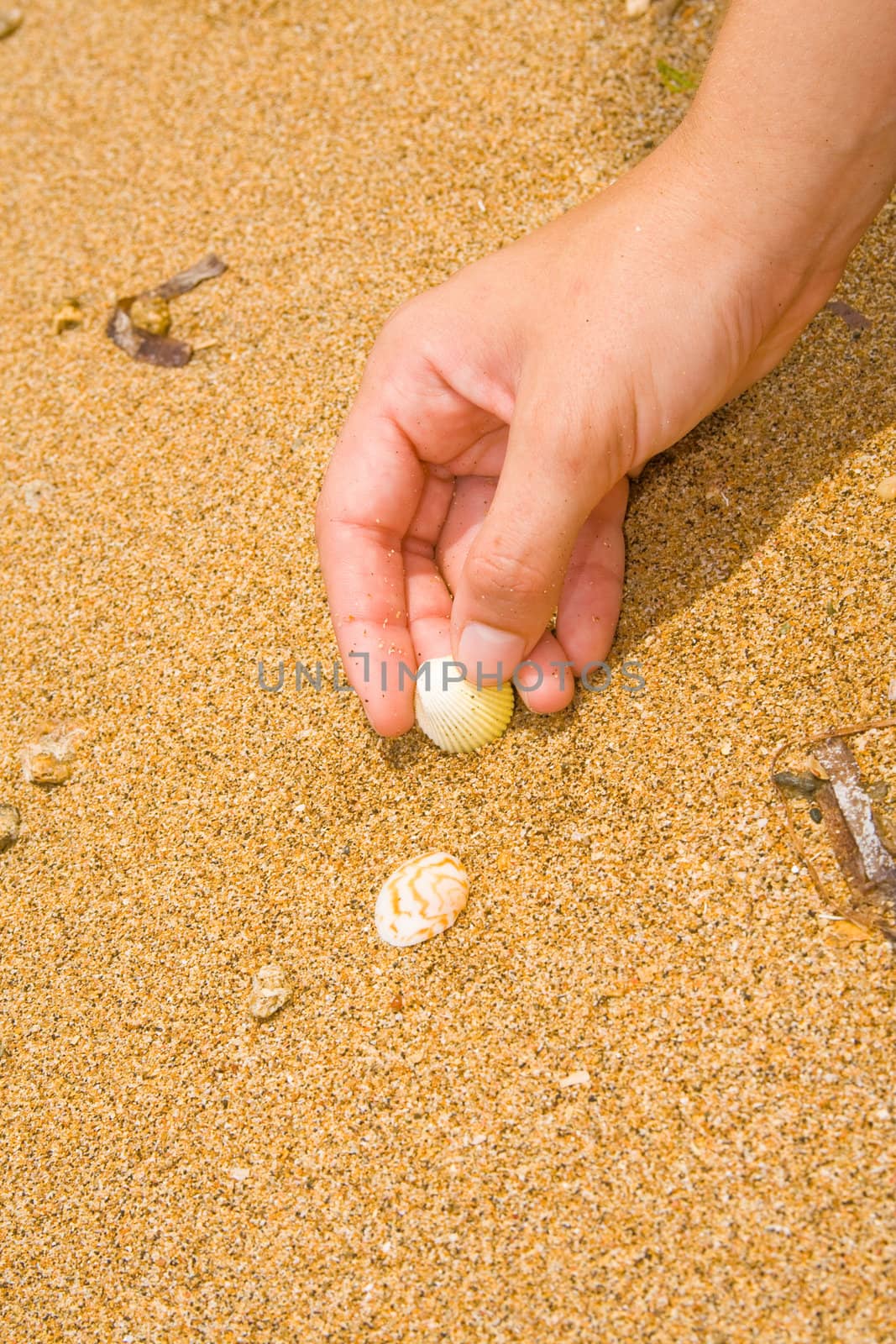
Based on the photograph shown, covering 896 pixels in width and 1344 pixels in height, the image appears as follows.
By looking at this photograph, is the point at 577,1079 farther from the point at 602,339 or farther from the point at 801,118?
the point at 801,118

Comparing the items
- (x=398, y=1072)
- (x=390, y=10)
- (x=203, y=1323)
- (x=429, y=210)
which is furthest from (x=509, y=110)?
(x=203, y=1323)

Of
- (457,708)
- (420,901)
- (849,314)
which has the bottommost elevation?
(420,901)

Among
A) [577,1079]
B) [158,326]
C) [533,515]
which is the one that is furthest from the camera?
[158,326]

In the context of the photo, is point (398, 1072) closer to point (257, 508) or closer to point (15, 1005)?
point (15, 1005)

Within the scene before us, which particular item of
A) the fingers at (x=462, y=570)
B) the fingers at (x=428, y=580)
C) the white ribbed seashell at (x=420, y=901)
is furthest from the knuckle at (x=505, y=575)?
the white ribbed seashell at (x=420, y=901)

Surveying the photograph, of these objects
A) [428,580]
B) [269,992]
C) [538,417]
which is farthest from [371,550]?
[269,992]

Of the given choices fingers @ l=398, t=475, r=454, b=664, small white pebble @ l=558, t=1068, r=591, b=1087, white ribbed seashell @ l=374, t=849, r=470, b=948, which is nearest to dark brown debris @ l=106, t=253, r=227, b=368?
fingers @ l=398, t=475, r=454, b=664

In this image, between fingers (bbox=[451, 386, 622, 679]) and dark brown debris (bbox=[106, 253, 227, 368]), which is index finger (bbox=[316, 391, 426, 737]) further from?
dark brown debris (bbox=[106, 253, 227, 368])

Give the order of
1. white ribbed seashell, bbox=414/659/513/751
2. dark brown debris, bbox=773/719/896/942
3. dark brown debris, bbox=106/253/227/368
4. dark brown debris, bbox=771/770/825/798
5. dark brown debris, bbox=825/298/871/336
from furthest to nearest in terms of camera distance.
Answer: dark brown debris, bbox=106/253/227/368 < dark brown debris, bbox=825/298/871/336 < white ribbed seashell, bbox=414/659/513/751 < dark brown debris, bbox=771/770/825/798 < dark brown debris, bbox=773/719/896/942
